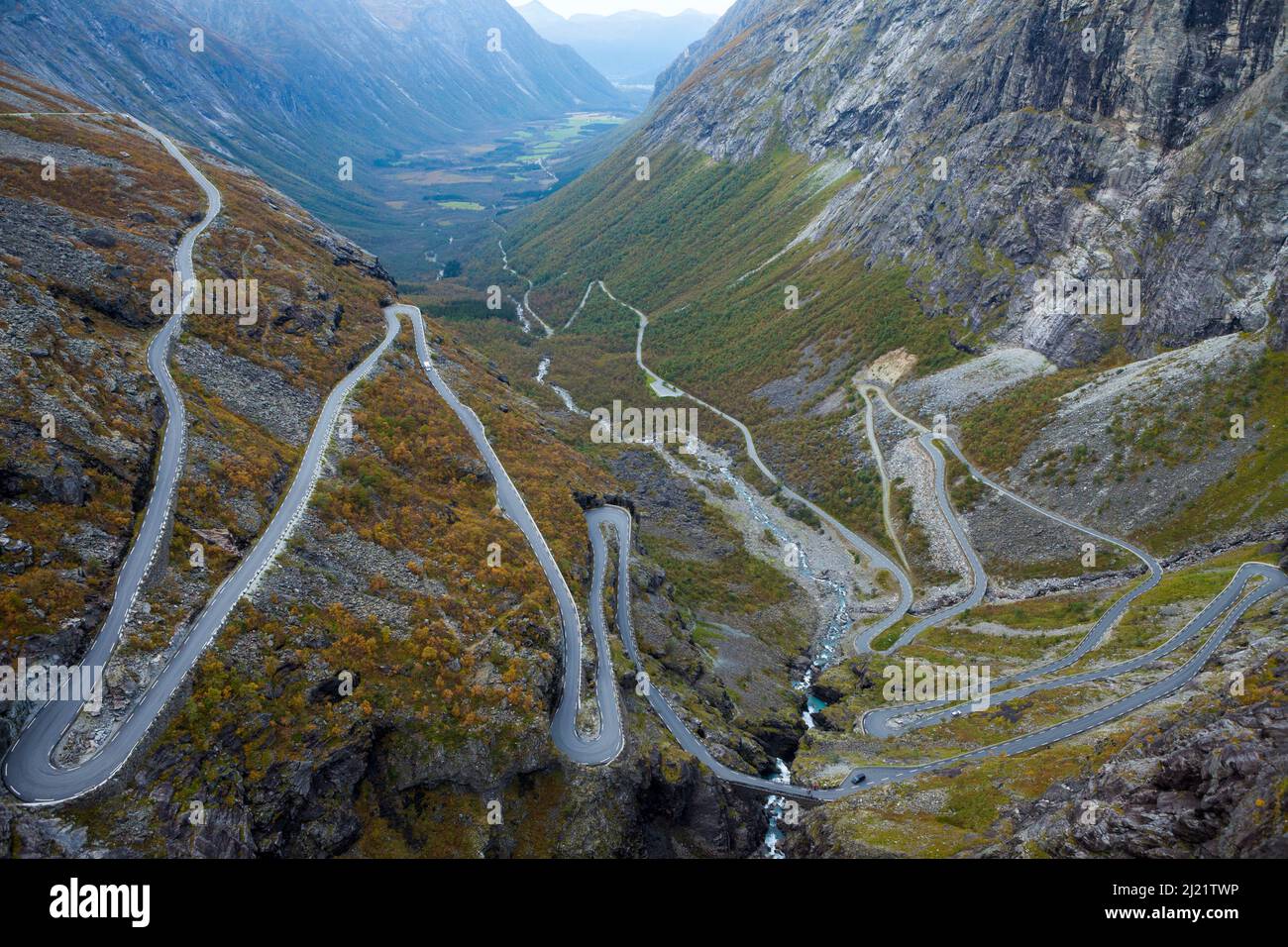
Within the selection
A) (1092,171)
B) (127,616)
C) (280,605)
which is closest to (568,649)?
(280,605)

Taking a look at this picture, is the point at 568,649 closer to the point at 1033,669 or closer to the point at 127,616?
the point at 127,616

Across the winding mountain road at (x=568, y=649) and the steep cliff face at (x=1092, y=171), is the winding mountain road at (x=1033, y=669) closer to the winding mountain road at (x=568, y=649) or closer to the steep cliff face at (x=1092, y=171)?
the winding mountain road at (x=568, y=649)

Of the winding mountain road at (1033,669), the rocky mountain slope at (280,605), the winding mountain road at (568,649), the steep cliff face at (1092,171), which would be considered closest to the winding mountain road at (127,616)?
the rocky mountain slope at (280,605)

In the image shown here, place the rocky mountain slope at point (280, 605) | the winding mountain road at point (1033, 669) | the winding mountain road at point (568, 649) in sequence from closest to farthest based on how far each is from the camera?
the rocky mountain slope at point (280, 605) < the winding mountain road at point (568, 649) < the winding mountain road at point (1033, 669)

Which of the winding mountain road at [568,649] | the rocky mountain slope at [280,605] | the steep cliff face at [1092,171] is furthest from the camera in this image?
the steep cliff face at [1092,171]

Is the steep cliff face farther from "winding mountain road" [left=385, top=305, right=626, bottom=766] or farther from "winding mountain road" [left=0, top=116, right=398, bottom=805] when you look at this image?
"winding mountain road" [left=0, top=116, right=398, bottom=805]

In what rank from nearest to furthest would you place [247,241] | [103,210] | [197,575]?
[197,575]
[103,210]
[247,241]

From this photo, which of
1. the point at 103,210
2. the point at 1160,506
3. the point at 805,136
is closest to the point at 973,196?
the point at 1160,506

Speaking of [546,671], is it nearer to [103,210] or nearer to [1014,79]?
[103,210]

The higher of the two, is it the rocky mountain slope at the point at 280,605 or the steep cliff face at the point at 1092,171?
the steep cliff face at the point at 1092,171

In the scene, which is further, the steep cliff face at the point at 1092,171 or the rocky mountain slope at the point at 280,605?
the steep cliff face at the point at 1092,171
